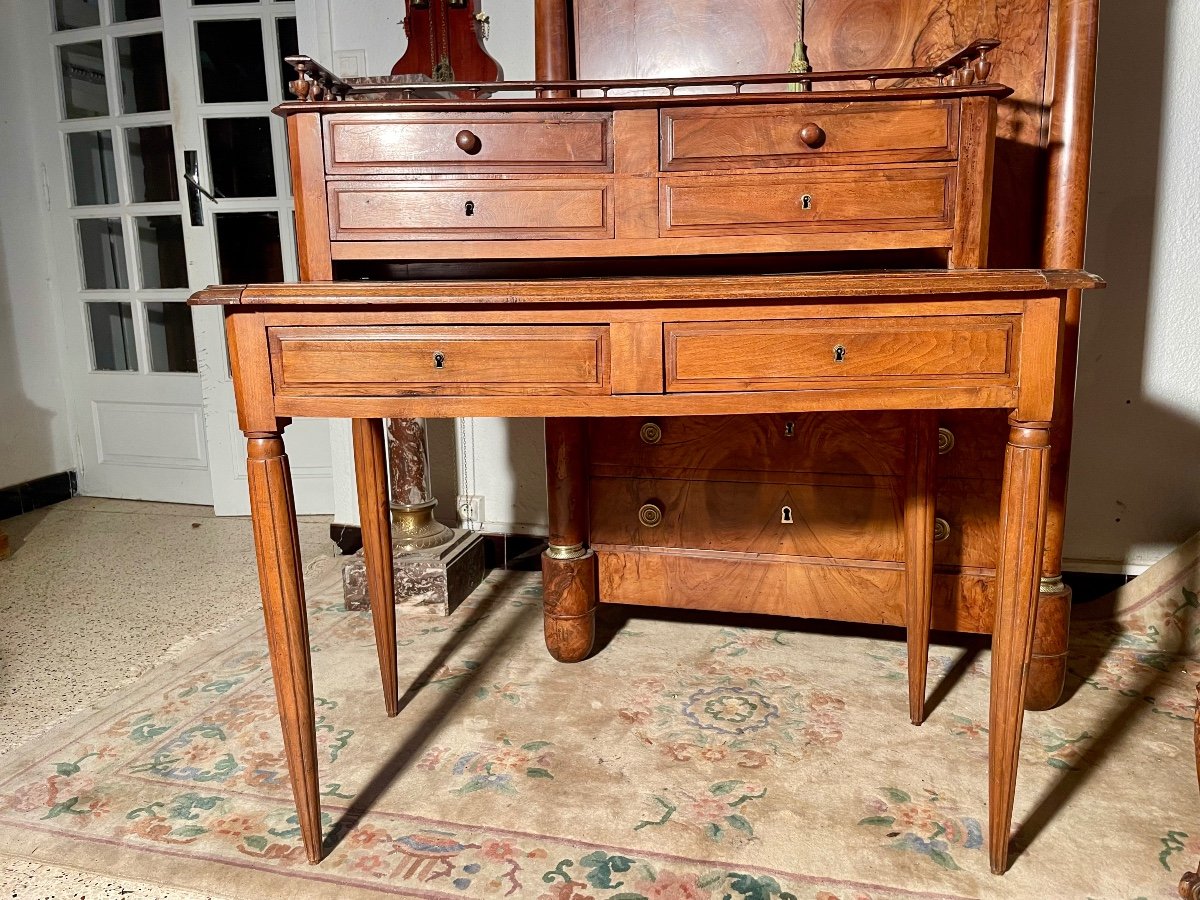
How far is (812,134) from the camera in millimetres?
1560

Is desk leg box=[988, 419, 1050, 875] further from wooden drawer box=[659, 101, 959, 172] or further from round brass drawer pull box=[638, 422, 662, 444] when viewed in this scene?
round brass drawer pull box=[638, 422, 662, 444]

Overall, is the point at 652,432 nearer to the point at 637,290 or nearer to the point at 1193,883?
the point at 637,290

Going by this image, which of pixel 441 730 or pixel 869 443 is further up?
pixel 869 443

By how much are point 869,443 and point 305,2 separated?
2.21 metres

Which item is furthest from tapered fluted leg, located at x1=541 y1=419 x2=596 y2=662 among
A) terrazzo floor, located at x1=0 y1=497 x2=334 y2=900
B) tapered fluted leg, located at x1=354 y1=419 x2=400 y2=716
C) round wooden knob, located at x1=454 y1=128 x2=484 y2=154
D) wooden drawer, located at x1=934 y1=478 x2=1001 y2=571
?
terrazzo floor, located at x1=0 y1=497 x2=334 y2=900

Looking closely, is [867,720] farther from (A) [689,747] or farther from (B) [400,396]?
(B) [400,396]

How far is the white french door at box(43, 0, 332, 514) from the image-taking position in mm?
3377

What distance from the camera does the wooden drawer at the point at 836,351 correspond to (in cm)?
130

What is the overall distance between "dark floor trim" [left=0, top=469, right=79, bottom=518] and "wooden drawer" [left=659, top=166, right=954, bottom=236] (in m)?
3.32

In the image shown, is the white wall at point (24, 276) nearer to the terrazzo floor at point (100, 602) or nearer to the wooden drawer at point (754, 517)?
the terrazzo floor at point (100, 602)

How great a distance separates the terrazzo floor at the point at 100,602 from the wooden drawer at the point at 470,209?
3.77 feet

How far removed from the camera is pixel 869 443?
2.02m

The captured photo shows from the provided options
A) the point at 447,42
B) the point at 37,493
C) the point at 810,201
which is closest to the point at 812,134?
the point at 810,201

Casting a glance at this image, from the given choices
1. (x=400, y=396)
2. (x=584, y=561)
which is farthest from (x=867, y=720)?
(x=400, y=396)
